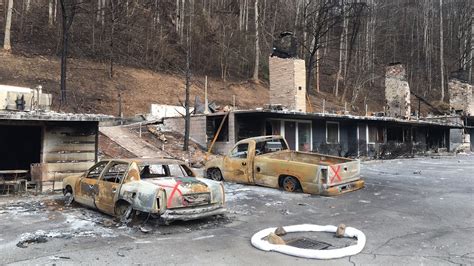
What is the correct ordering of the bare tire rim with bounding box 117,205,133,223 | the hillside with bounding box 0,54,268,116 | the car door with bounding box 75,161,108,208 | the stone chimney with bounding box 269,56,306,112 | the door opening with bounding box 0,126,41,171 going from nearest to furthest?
the bare tire rim with bounding box 117,205,133,223, the car door with bounding box 75,161,108,208, the door opening with bounding box 0,126,41,171, the stone chimney with bounding box 269,56,306,112, the hillside with bounding box 0,54,268,116

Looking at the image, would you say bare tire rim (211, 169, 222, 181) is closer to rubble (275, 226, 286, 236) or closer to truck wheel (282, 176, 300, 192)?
truck wheel (282, 176, 300, 192)

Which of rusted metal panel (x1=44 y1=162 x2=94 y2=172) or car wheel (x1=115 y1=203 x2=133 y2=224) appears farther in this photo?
rusted metal panel (x1=44 y1=162 x2=94 y2=172)

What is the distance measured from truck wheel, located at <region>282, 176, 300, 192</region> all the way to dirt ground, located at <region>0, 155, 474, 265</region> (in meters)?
0.39

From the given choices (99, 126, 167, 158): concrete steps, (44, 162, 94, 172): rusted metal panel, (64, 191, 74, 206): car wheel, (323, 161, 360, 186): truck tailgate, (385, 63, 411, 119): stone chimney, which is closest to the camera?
(64, 191, 74, 206): car wheel

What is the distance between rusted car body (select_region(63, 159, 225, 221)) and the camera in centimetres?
778

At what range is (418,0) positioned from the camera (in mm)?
60656

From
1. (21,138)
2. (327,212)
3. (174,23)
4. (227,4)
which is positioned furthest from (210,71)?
(327,212)

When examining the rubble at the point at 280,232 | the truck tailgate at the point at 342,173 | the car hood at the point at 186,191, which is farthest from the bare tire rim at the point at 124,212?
the truck tailgate at the point at 342,173

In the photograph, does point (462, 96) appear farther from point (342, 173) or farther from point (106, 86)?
point (342, 173)

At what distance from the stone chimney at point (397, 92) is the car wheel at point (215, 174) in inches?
786

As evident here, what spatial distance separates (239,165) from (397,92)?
21.5m

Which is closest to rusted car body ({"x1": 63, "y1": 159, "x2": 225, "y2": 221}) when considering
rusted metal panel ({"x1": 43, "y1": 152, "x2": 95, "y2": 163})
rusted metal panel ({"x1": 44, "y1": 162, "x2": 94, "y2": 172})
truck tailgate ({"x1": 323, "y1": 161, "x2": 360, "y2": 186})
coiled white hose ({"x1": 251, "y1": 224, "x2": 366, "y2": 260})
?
coiled white hose ({"x1": 251, "y1": 224, "x2": 366, "y2": 260})

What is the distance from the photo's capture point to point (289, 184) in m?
12.6

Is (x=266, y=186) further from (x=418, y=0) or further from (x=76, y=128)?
(x=418, y=0)
